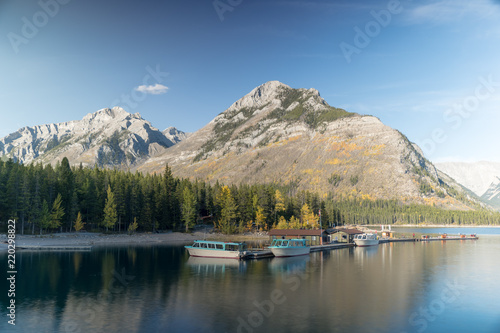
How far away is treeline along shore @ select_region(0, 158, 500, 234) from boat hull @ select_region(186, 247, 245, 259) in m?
51.5

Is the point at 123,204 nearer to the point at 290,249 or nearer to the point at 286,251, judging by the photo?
the point at 286,251

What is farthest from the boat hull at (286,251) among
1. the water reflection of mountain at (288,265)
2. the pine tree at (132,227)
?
the pine tree at (132,227)

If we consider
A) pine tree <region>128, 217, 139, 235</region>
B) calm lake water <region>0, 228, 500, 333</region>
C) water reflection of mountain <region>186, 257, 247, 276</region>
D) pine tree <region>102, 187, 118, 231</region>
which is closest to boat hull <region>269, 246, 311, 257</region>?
water reflection of mountain <region>186, 257, 247, 276</region>

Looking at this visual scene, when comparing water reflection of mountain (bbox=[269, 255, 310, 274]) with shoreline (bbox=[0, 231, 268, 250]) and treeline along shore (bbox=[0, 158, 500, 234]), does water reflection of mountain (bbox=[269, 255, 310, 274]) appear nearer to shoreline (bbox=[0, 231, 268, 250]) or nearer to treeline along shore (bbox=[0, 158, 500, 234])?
shoreline (bbox=[0, 231, 268, 250])

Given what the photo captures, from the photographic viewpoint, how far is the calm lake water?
36.7 m

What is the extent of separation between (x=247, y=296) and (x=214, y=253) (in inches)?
1800

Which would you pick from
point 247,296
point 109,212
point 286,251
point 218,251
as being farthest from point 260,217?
point 247,296

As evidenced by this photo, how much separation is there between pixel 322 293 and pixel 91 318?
32.1 m

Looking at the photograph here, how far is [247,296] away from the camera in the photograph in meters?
49.2

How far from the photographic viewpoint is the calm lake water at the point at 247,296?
36.7 m

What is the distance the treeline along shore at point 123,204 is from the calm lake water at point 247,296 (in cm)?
3381

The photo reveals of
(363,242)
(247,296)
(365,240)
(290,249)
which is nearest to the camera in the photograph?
(247,296)

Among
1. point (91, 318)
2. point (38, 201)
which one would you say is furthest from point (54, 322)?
point (38, 201)

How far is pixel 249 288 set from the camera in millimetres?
54656
